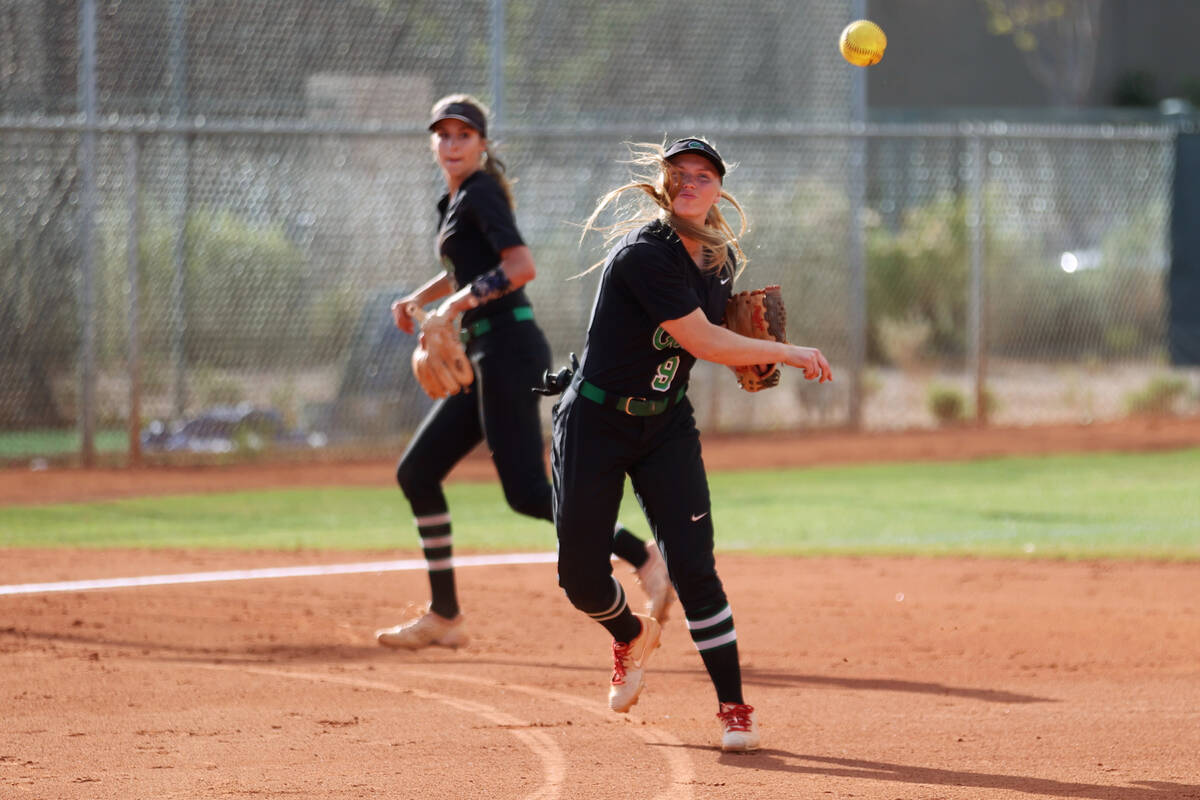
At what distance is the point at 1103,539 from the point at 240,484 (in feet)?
21.4

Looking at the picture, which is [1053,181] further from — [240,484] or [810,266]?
[240,484]

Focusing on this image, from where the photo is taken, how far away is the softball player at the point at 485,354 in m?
5.80

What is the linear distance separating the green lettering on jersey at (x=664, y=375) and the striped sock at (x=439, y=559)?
1.90m

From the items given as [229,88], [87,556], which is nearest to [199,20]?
[229,88]

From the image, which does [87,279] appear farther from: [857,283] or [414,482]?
[857,283]

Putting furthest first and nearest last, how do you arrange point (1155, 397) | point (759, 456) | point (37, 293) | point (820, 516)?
point (1155, 397)
point (759, 456)
point (37, 293)
point (820, 516)

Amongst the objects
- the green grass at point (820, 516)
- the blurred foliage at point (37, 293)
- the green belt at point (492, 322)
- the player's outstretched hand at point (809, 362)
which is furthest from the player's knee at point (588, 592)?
the blurred foliage at point (37, 293)

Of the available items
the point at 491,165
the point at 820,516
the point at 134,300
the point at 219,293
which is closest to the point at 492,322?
the point at 491,165

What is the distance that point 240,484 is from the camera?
11352mm

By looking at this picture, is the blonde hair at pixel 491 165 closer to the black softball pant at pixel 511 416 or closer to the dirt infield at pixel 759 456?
the black softball pant at pixel 511 416

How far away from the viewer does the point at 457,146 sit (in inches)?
231

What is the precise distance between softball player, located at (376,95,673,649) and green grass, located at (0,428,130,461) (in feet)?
21.9

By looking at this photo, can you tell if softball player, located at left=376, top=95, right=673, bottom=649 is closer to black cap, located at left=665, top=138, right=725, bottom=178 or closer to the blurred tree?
black cap, located at left=665, top=138, right=725, bottom=178

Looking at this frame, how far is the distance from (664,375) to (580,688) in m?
1.56
